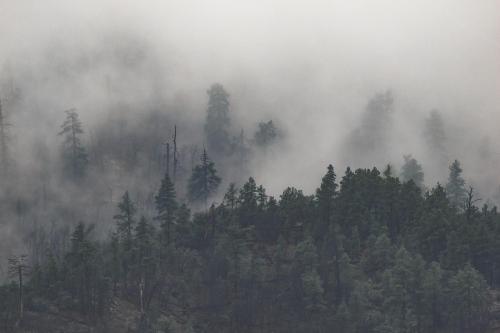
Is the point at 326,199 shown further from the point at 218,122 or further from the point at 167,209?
the point at 218,122

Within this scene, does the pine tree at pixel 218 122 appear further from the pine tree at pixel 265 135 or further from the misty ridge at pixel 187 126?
the pine tree at pixel 265 135

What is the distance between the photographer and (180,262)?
112 m

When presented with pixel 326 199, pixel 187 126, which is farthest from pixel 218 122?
pixel 326 199

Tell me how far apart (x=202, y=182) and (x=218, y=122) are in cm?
2569

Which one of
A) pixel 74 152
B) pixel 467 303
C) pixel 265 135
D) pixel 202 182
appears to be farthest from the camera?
pixel 265 135

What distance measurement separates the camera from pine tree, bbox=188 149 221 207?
146m

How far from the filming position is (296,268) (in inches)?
4309

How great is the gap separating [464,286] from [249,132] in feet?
248

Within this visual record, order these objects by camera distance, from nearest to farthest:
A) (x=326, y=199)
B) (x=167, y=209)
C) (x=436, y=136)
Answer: (x=326, y=199), (x=167, y=209), (x=436, y=136)

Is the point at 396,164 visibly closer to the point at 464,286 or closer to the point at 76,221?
the point at 76,221

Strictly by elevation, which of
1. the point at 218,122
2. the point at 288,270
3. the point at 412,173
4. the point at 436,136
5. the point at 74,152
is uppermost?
the point at 218,122

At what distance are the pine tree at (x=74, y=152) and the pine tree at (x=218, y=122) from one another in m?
19.4

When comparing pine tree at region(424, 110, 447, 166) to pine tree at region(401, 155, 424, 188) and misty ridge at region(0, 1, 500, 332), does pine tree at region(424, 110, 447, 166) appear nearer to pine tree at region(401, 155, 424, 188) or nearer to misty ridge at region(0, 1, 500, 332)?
misty ridge at region(0, 1, 500, 332)

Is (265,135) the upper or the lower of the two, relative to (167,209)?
upper
